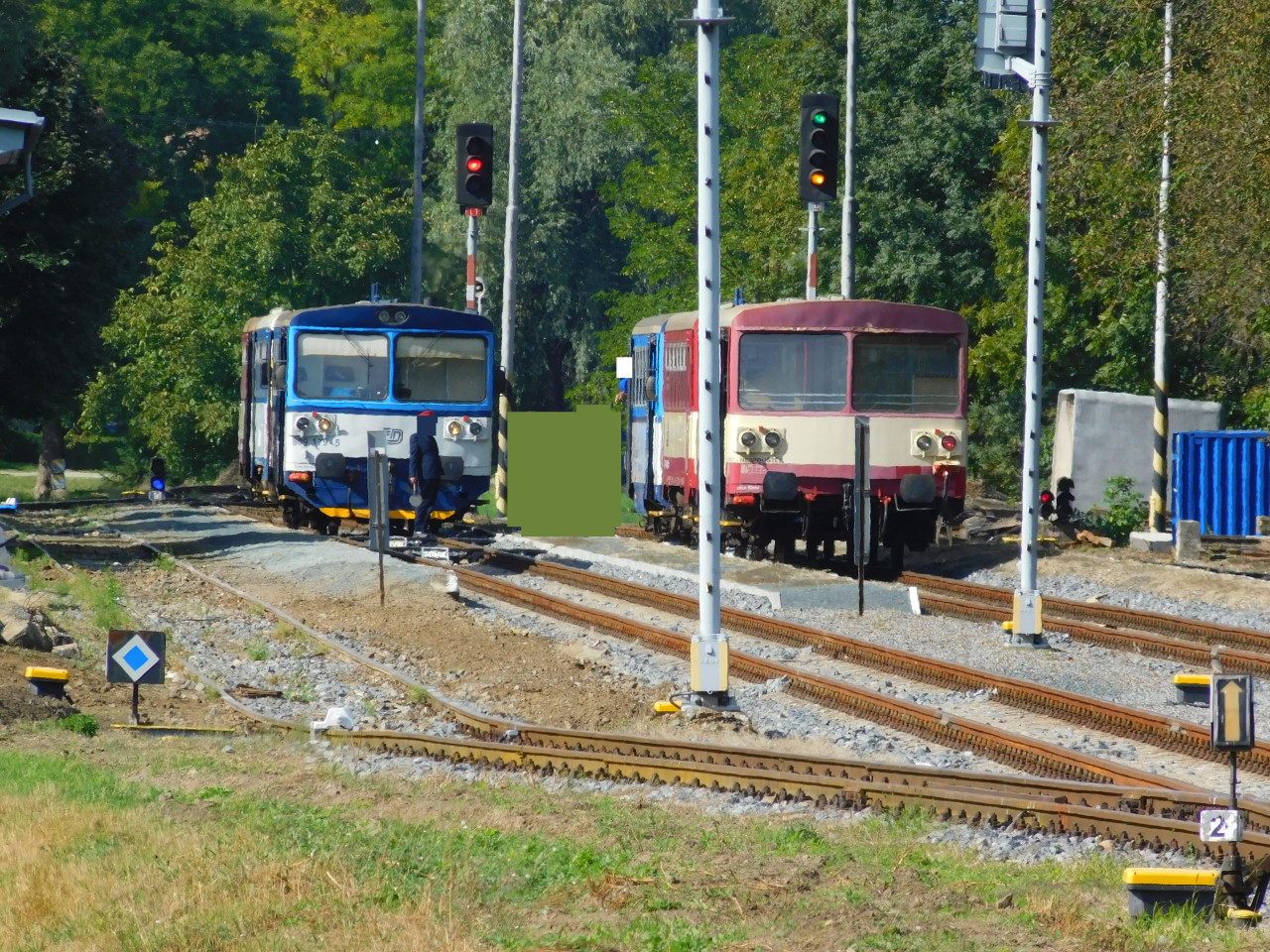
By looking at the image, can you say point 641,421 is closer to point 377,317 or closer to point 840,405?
point 377,317

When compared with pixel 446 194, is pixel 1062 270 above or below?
below

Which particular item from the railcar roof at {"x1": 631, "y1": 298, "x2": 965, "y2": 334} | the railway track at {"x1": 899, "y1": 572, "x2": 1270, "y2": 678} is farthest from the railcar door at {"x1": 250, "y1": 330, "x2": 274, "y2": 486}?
the railway track at {"x1": 899, "y1": 572, "x2": 1270, "y2": 678}

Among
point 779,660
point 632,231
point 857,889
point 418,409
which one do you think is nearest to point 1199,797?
point 857,889

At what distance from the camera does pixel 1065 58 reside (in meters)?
26.4

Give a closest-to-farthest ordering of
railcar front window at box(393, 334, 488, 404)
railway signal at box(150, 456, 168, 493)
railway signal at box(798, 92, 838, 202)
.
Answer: railway signal at box(798, 92, 838, 202)
railcar front window at box(393, 334, 488, 404)
railway signal at box(150, 456, 168, 493)

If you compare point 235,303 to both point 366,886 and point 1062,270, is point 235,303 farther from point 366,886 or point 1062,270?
point 366,886

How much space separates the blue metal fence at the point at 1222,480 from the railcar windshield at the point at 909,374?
18.6ft

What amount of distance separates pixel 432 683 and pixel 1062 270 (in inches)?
848

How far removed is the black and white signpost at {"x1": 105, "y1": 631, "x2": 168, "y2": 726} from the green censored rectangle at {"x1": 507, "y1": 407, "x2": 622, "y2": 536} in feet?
43.4

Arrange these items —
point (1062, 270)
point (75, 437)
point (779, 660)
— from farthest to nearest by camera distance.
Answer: point (75, 437) < point (1062, 270) < point (779, 660)

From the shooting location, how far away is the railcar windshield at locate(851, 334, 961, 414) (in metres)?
21.9

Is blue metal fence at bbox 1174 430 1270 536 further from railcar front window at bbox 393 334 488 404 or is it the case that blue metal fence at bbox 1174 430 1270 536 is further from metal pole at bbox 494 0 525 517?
metal pole at bbox 494 0 525 517

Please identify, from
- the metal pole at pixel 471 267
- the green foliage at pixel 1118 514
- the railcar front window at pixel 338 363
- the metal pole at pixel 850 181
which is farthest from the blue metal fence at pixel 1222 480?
the railcar front window at pixel 338 363

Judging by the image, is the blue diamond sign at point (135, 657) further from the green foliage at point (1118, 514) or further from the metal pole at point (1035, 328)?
the green foliage at point (1118, 514)
